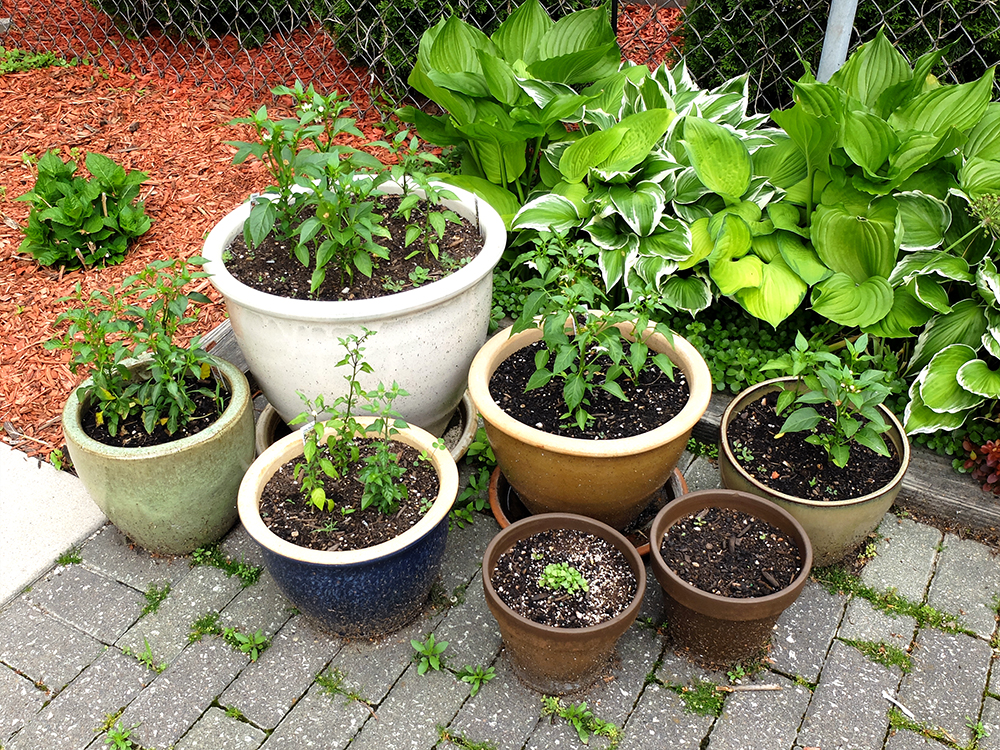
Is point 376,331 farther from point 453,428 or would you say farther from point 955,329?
point 955,329

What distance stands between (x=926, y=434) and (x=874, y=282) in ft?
1.85

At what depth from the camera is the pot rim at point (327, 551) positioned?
223 centimetres

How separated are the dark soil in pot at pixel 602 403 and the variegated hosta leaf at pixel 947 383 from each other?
0.86 metres

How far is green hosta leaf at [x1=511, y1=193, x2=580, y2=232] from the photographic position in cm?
315

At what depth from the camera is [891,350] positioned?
310 cm

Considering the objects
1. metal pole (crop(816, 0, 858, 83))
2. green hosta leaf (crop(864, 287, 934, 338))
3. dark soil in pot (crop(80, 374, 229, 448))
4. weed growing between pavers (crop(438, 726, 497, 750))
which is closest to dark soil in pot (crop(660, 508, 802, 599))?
weed growing between pavers (crop(438, 726, 497, 750))

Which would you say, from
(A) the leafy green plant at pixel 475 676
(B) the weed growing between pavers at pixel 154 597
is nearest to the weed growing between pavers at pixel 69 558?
(B) the weed growing between pavers at pixel 154 597

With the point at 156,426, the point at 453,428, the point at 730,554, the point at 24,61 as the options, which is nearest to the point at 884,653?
the point at 730,554

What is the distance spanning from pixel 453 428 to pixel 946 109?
206 centimetres

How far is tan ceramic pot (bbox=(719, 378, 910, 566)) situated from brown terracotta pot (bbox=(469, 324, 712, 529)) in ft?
0.65

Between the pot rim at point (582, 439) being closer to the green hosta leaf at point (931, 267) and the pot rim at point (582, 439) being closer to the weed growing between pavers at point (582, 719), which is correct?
the weed growing between pavers at point (582, 719)

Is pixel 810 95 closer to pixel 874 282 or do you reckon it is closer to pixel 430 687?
pixel 874 282

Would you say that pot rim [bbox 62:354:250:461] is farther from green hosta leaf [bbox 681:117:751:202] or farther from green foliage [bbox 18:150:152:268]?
green hosta leaf [bbox 681:117:751:202]

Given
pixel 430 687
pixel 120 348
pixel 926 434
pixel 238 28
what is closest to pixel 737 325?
pixel 926 434
